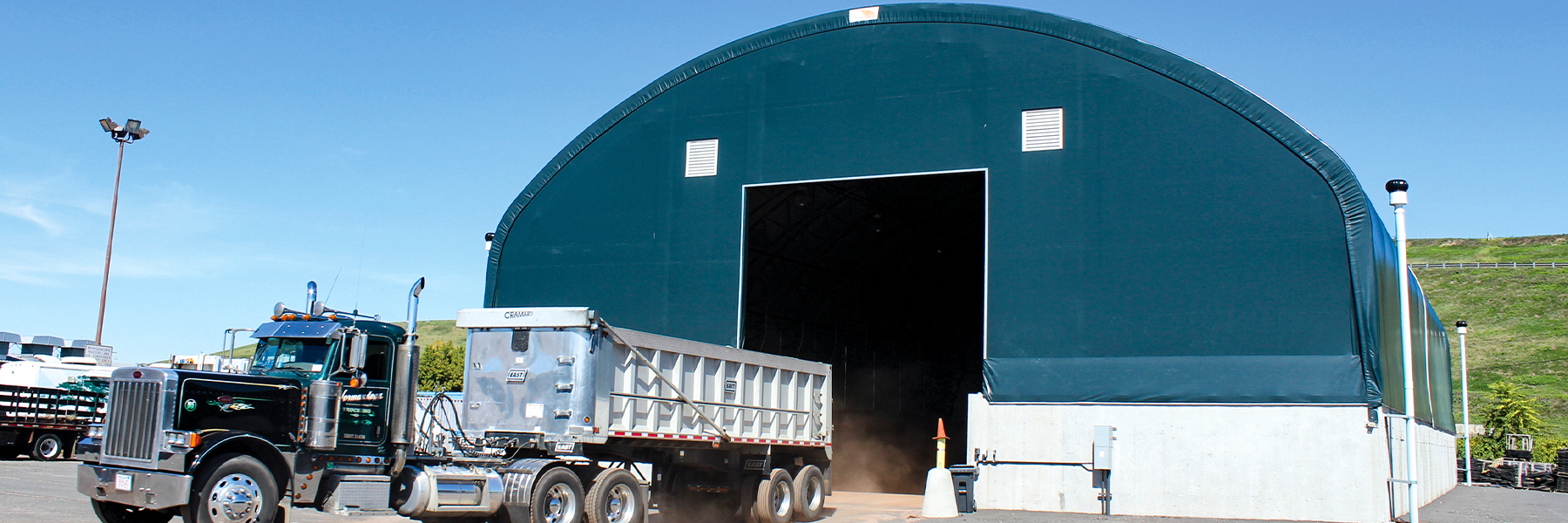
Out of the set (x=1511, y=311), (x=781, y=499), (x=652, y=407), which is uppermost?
(x=1511, y=311)

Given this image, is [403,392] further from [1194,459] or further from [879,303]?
[879,303]

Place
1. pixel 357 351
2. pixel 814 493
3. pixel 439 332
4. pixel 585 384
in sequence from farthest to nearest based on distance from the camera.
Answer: pixel 439 332
pixel 814 493
pixel 585 384
pixel 357 351

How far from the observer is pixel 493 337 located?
51.9 ft

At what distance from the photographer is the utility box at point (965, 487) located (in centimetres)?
2106

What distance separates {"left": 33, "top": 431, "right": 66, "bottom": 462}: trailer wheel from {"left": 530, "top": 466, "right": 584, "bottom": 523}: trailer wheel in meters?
26.3

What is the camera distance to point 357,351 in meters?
14.3

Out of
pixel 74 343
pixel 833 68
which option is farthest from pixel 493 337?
pixel 74 343

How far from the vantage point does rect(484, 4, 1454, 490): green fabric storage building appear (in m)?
20.0

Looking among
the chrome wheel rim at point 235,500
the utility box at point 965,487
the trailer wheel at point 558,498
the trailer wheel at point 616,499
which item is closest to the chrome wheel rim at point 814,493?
the utility box at point 965,487

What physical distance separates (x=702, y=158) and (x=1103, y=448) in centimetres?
1030

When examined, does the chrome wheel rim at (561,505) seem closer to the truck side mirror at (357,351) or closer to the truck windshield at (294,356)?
the truck side mirror at (357,351)

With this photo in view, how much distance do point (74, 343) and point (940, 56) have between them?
151 feet

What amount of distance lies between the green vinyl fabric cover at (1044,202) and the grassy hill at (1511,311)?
58320 mm

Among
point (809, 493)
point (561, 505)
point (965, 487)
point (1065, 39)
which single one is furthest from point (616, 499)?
point (1065, 39)
